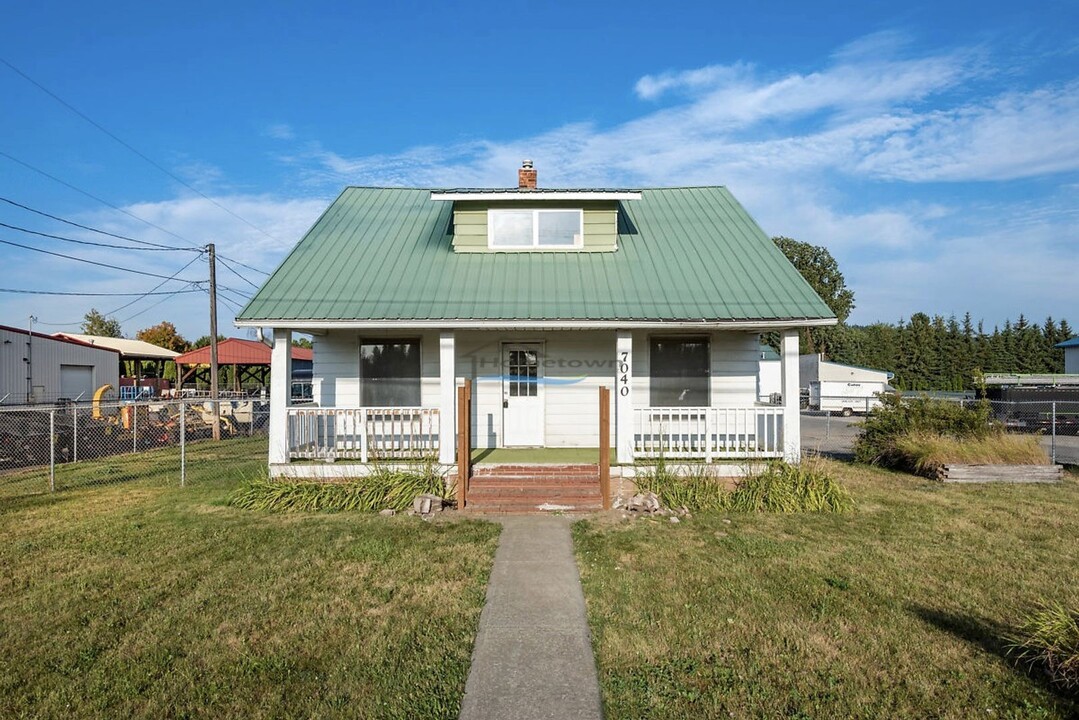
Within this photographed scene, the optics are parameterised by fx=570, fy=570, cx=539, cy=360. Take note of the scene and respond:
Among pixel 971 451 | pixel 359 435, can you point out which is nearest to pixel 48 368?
pixel 359 435

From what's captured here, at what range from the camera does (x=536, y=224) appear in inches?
450

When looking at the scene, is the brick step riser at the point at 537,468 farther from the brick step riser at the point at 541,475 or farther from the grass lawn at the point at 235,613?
the grass lawn at the point at 235,613

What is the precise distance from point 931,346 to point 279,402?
67077 mm

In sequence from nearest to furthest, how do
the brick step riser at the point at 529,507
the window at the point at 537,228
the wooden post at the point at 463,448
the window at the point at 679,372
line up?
the brick step riser at the point at 529,507 → the wooden post at the point at 463,448 → the window at the point at 679,372 → the window at the point at 537,228

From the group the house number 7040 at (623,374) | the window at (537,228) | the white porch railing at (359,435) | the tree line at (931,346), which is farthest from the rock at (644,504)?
the tree line at (931,346)

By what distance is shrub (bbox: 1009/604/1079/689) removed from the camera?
12.3 feet

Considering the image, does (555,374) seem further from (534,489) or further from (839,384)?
(839,384)

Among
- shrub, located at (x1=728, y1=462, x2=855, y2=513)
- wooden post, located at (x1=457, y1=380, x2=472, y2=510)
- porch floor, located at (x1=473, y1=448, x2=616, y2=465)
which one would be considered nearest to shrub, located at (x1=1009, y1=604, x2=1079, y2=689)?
shrub, located at (x1=728, y1=462, x2=855, y2=513)

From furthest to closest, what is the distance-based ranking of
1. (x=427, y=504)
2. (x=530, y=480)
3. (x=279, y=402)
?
(x=279, y=402), (x=530, y=480), (x=427, y=504)

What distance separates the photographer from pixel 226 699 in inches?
146

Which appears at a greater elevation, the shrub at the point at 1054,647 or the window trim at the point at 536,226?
the window trim at the point at 536,226

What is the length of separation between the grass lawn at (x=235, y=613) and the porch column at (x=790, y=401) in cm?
522

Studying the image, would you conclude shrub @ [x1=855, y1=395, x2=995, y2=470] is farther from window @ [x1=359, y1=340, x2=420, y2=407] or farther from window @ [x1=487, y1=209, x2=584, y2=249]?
window @ [x1=359, y1=340, x2=420, y2=407]

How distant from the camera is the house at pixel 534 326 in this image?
9344 mm
